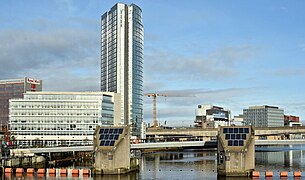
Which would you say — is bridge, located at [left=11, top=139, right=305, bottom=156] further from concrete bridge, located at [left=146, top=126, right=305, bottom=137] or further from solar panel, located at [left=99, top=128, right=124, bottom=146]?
concrete bridge, located at [left=146, top=126, right=305, bottom=137]

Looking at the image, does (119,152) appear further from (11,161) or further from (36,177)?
(11,161)

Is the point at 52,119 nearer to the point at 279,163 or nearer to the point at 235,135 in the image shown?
the point at 279,163

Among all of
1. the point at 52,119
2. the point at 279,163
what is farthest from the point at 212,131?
the point at 279,163

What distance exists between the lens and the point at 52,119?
16362cm

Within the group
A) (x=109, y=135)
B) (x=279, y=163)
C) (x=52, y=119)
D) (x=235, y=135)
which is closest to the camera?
(x=235, y=135)

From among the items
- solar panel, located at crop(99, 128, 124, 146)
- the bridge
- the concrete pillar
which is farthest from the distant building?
the concrete pillar

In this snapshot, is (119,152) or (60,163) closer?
(119,152)

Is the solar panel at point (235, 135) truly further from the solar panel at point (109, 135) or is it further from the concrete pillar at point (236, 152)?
the solar panel at point (109, 135)

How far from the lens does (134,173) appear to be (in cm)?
8594

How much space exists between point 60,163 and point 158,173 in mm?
37767

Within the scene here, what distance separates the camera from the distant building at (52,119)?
163 metres

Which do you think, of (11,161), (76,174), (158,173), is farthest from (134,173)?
(11,161)

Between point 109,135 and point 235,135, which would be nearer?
point 235,135

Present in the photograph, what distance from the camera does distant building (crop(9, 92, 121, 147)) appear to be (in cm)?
16300
